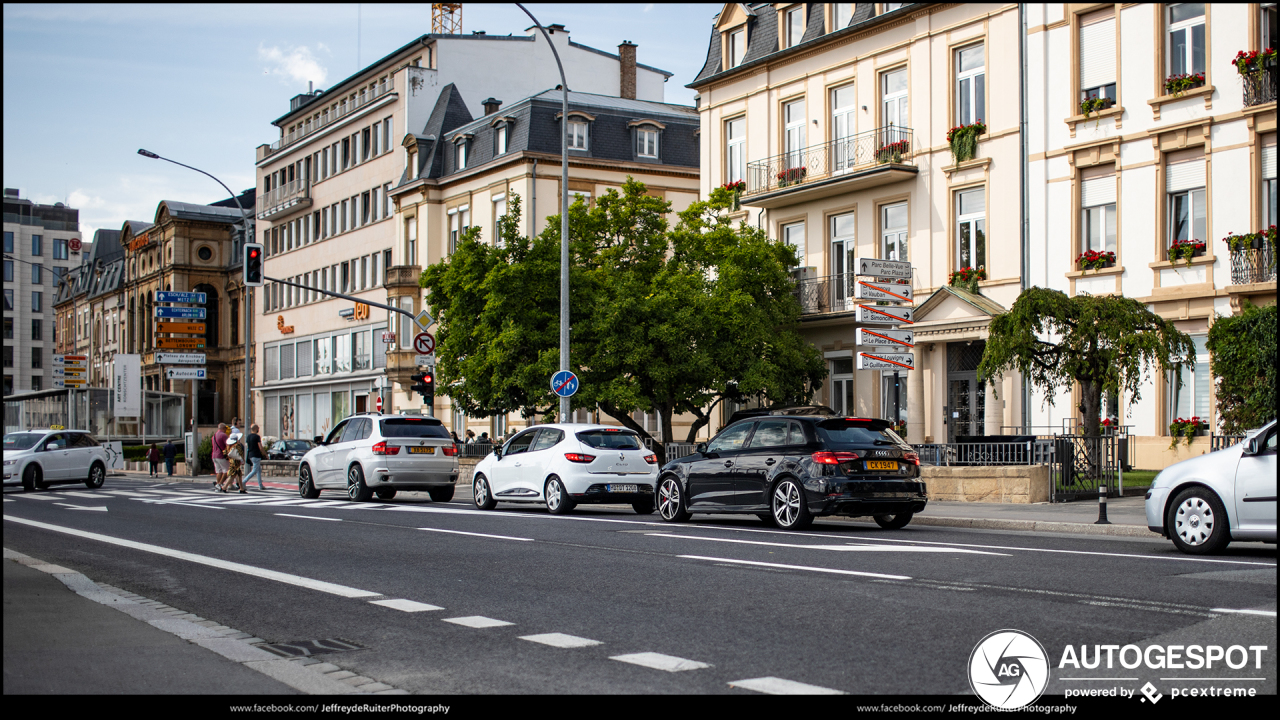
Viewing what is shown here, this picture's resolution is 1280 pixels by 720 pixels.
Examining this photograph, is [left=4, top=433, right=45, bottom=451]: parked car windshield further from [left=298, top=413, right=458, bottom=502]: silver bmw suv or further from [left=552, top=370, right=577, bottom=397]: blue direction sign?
[left=552, top=370, right=577, bottom=397]: blue direction sign

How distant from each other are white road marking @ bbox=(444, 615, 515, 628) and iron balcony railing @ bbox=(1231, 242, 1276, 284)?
21.5 m

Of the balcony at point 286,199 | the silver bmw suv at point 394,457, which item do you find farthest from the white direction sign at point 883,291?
the balcony at point 286,199

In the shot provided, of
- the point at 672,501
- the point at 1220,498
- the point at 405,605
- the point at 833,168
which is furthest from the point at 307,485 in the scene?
the point at 1220,498

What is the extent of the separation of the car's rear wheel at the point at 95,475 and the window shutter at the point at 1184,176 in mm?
28098

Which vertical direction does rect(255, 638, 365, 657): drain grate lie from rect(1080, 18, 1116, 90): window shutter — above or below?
below

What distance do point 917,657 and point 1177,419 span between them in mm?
22572

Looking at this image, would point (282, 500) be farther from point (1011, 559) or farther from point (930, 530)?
point (1011, 559)

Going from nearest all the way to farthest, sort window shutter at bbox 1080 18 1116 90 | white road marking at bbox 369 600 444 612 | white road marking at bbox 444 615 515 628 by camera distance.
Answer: white road marking at bbox 444 615 515 628
white road marking at bbox 369 600 444 612
window shutter at bbox 1080 18 1116 90

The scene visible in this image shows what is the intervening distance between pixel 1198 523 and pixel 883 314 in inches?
331

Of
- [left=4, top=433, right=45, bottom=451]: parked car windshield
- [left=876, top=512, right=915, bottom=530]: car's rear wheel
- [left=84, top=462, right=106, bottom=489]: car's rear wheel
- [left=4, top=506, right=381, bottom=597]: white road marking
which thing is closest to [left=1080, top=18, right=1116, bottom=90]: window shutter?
[left=876, top=512, right=915, bottom=530]: car's rear wheel

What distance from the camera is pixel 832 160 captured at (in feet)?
117

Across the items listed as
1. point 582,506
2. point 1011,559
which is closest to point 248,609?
point 1011,559

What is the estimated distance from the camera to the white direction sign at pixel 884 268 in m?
20.4

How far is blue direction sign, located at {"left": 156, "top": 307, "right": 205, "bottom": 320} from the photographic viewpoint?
5750 cm
